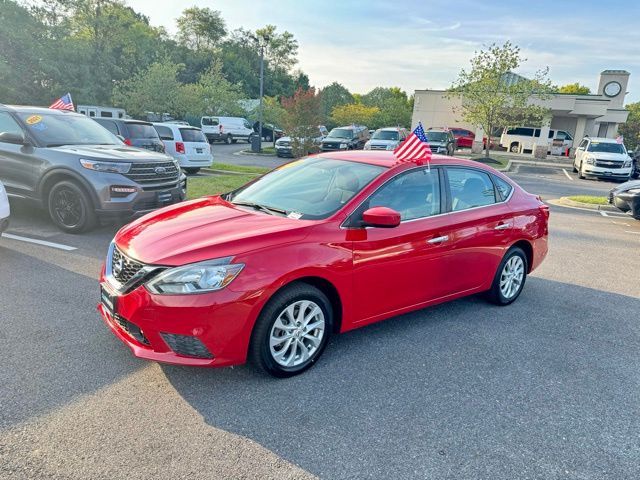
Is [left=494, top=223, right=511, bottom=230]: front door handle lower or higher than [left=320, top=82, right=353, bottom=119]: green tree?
lower

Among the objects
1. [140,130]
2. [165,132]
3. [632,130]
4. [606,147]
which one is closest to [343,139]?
[165,132]

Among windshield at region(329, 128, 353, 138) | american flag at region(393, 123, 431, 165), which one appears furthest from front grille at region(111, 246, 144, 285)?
windshield at region(329, 128, 353, 138)

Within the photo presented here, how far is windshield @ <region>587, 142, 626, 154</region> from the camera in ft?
68.7

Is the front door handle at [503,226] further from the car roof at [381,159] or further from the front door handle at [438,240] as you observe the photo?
the front door handle at [438,240]

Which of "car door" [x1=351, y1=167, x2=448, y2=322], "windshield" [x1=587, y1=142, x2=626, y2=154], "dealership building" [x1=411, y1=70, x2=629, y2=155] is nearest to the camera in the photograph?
"car door" [x1=351, y1=167, x2=448, y2=322]

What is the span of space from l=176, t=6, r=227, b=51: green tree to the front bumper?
254ft

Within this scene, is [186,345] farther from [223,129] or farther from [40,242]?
[223,129]

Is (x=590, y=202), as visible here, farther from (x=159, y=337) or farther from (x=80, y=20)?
(x=80, y=20)

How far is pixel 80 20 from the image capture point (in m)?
35.7

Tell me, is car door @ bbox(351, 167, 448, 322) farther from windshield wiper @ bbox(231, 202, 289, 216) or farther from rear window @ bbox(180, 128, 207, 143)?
rear window @ bbox(180, 128, 207, 143)

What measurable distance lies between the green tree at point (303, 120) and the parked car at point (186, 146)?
4.61m

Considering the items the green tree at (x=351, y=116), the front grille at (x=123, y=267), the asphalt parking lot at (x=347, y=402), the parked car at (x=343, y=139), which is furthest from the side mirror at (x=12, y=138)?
the green tree at (x=351, y=116)

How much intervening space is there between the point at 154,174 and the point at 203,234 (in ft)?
13.7

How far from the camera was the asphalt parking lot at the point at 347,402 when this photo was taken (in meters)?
2.49
